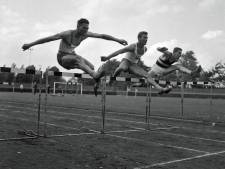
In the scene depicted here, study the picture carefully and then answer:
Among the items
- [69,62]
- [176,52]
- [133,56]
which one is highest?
[176,52]

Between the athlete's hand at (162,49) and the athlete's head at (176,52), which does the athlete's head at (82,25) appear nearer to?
the athlete's hand at (162,49)

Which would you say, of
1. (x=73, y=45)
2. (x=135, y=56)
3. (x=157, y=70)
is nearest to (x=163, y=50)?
(x=157, y=70)

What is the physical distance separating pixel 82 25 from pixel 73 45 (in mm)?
461

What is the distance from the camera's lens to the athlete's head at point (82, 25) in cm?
702

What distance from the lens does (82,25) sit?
7016 mm

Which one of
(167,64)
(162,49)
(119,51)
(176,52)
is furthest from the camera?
(167,64)

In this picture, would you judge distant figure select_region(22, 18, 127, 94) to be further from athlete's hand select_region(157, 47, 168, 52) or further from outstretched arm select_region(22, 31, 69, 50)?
athlete's hand select_region(157, 47, 168, 52)

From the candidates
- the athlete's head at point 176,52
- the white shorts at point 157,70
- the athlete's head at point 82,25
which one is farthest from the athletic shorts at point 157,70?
the athlete's head at point 82,25

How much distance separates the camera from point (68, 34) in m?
7.05

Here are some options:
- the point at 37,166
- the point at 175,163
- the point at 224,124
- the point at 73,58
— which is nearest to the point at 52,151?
the point at 37,166

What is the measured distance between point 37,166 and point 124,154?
2.13 m

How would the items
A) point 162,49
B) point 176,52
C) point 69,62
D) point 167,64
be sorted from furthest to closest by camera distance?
point 167,64, point 176,52, point 162,49, point 69,62

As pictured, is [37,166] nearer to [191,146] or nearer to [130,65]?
[130,65]

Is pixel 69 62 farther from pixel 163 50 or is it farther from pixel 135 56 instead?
pixel 163 50
